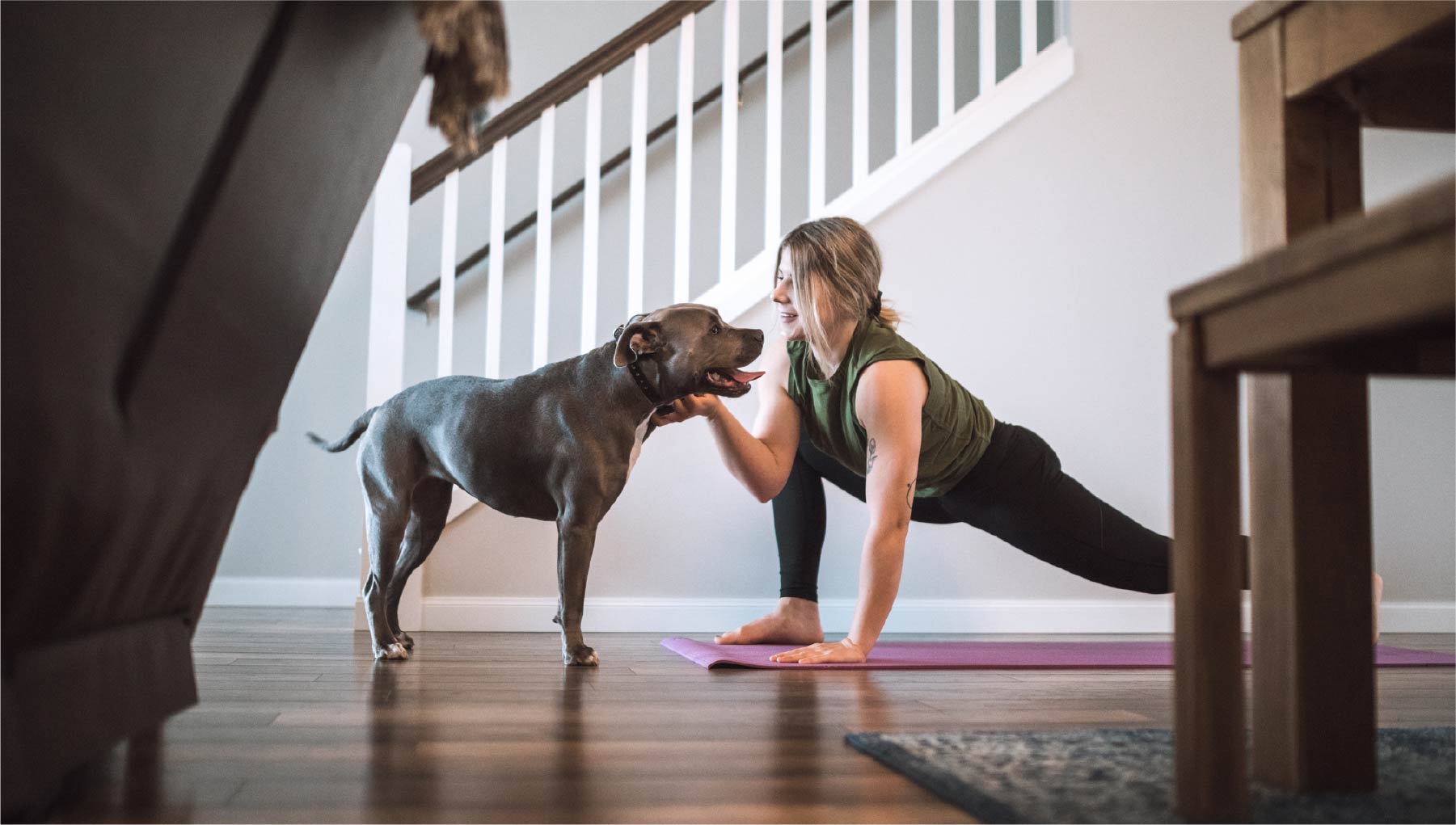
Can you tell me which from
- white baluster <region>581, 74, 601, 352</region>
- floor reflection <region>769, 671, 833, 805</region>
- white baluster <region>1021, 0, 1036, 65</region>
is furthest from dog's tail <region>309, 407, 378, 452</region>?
white baluster <region>1021, 0, 1036, 65</region>

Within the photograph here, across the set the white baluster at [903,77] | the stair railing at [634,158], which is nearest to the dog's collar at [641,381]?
the stair railing at [634,158]

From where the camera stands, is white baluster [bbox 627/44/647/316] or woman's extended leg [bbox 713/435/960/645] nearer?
woman's extended leg [bbox 713/435/960/645]

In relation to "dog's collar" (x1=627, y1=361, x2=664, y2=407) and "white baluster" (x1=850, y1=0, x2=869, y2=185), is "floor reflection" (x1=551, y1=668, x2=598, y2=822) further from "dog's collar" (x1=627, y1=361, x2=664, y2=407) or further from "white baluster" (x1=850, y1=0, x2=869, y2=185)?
"white baluster" (x1=850, y1=0, x2=869, y2=185)

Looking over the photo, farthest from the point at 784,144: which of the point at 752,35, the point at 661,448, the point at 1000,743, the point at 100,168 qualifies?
the point at 100,168

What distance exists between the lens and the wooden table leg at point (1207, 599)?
2.43 feet

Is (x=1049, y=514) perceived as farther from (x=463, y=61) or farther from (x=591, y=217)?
(x=463, y=61)

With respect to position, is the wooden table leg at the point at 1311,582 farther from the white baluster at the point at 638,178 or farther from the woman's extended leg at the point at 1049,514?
the white baluster at the point at 638,178

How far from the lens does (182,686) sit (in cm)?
108

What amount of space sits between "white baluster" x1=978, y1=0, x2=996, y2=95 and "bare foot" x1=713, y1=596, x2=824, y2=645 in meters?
1.68

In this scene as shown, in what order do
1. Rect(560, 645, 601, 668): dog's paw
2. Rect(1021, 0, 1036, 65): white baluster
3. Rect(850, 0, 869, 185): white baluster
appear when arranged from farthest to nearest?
1. Rect(1021, 0, 1036, 65): white baluster
2. Rect(850, 0, 869, 185): white baluster
3. Rect(560, 645, 601, 668): dog's paw

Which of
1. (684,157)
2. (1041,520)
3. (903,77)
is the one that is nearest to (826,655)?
(1041,520)

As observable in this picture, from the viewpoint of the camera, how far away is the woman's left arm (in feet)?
6.53

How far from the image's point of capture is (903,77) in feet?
10.6

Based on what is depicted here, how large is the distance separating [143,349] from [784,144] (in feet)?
10.8
